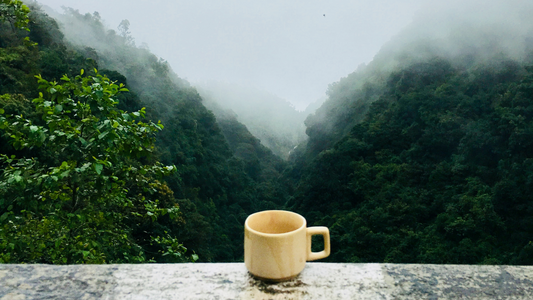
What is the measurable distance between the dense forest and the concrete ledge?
1.24 metres

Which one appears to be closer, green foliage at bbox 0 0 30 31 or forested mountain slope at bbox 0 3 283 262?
green foliage at bbox 0 0 30 31

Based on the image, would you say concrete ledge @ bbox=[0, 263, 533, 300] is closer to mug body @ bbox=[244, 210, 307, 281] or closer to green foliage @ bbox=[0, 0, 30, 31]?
mug body @ bbox=[244, 210, 307, 281]

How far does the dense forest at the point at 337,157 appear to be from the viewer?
101 inches

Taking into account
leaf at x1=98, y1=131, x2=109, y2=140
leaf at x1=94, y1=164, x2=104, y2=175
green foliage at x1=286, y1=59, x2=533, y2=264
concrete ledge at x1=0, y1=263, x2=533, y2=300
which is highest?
leaf at x1=98, y1=131, x2=109, y2=140

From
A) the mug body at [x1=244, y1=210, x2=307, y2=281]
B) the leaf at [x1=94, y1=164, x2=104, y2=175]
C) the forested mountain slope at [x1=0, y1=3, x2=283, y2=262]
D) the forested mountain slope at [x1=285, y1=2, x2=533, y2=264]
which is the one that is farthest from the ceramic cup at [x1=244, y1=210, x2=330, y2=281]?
the forested mountain slope at [x1=285, y1=2, x2=533, y2=264]

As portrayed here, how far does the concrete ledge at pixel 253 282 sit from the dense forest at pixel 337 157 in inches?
48.7

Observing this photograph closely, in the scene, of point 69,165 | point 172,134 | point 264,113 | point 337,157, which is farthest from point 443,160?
point 264,113

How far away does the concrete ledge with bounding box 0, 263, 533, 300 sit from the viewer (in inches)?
31.2

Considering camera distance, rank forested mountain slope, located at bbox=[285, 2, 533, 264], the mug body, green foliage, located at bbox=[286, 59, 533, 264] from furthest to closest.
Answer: forested mountain slope, located at bbox=[285, 2, 533, 264]
green foliage, located at bbox=[286, 59, 533, 264]
the mug body

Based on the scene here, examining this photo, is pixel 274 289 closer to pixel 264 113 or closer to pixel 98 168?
pixel 98 168

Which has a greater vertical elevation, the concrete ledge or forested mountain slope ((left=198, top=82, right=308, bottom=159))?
the concrete ledge

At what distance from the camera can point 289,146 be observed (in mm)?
49406

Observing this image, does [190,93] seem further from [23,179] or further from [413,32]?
[23,179]

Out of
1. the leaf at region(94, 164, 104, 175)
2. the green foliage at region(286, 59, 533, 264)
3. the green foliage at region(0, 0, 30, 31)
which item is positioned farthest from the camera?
the green foliage at region(286, 59, 533, 264)
